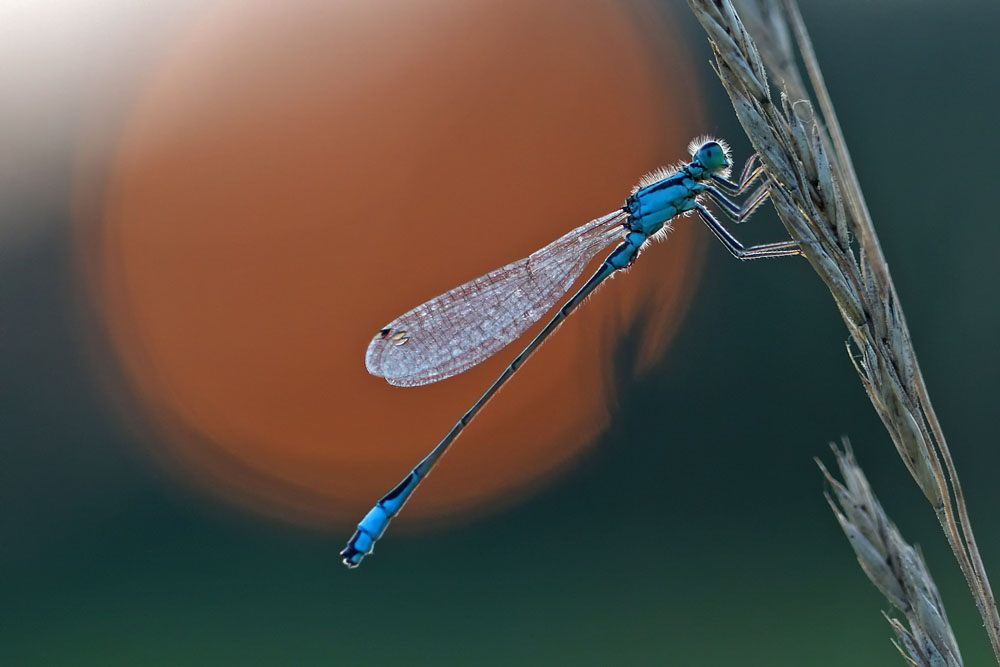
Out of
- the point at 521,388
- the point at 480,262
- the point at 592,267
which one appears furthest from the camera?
the point at 480,262

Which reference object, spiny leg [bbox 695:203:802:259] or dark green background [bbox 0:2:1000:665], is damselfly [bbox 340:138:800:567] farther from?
dark green background [bbox 0:2:1000:665]

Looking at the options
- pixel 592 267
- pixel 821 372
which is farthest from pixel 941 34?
pixel 592 267

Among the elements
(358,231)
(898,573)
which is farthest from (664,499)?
(898,573)

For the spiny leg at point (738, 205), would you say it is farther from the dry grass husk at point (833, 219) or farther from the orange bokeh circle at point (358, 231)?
the orange bokeh circle at point (358, 231)

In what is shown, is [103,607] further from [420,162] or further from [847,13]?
[847,13]

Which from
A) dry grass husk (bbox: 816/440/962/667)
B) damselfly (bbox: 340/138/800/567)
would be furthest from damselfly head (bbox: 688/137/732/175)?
dry grass husk (bbox: 816/440/962/667)

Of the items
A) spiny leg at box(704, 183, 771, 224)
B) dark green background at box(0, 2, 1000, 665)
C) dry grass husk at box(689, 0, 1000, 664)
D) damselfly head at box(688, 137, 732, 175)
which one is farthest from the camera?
dark green background at box(0, 2, 1000, 665)

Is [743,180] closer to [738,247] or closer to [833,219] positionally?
[738,247]
